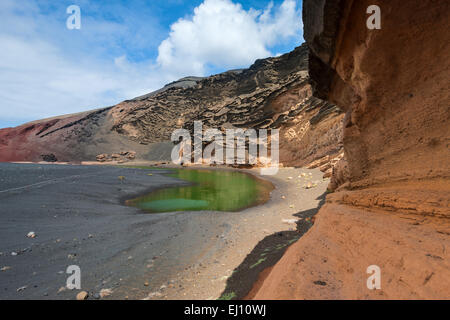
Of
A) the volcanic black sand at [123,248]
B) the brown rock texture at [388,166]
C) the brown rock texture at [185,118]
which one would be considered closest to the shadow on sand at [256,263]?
the volcanic black sand at [123,248]

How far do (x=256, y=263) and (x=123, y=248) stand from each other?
Answer: 310cm

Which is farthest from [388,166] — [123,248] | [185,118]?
[185,118]

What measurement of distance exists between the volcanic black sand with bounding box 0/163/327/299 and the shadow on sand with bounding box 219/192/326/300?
64 mm

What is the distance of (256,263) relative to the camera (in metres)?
3.39

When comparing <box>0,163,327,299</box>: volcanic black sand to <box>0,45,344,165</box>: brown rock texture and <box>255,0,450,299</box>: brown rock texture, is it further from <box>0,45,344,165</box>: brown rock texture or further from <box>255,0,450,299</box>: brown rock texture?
<box>0,45,344,165</box>: brown rock texture

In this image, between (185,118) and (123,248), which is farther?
(185,118)

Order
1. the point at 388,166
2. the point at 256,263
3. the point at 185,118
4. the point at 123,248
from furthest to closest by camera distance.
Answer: the point at 185,118
the point at 123,248
the point at 256,263
the point at 388,166

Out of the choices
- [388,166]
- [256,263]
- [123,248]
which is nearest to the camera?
[388,166]

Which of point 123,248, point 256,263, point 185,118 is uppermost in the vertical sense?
point 185,118

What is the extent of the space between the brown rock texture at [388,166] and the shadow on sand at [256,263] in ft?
2.83

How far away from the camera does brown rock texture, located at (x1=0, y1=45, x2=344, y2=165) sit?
2780 centimetres

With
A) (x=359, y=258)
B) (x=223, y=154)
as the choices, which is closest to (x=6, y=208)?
(x=359, y=258)

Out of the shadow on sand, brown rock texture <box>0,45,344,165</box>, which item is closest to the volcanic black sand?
the shadow on sand

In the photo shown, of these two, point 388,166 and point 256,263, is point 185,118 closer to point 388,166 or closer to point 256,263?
point 256,263
